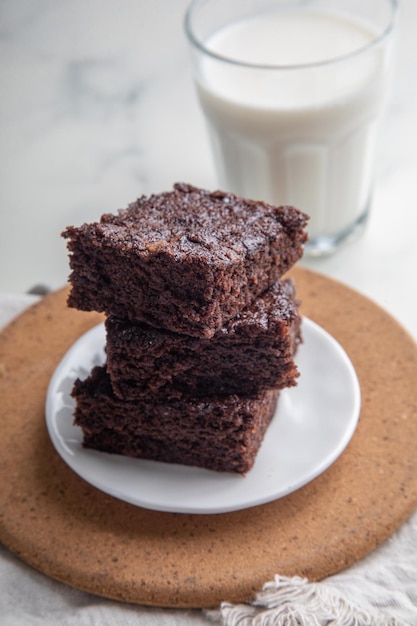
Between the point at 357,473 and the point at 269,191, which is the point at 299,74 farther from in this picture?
the point at 357,473

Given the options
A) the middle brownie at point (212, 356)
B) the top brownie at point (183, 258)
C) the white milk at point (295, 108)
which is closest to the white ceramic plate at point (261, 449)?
the middle brownie at point (212, 356)

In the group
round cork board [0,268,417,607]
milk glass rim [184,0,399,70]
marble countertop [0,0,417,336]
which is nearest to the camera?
round cork board [0,268,417,607]

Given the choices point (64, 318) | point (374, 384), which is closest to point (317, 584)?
point (374, 384)

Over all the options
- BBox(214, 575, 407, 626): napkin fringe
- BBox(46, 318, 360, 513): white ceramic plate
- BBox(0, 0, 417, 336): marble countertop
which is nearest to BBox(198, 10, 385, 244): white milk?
BBox(0, 0, 417, 336): marble countertop

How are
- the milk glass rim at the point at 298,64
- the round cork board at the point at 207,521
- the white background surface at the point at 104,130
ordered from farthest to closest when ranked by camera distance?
the white background surface at the point at 104,130, the milk glass rim at the point at 298,64, the round cork board at the point at 207,521

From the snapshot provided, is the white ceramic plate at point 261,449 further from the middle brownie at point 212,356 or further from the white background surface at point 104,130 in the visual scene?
the white background surface at point 104,130

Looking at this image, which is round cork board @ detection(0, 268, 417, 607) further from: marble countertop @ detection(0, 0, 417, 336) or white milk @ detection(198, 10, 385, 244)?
marble countertop @ detection(0, 0, 417, 336)
